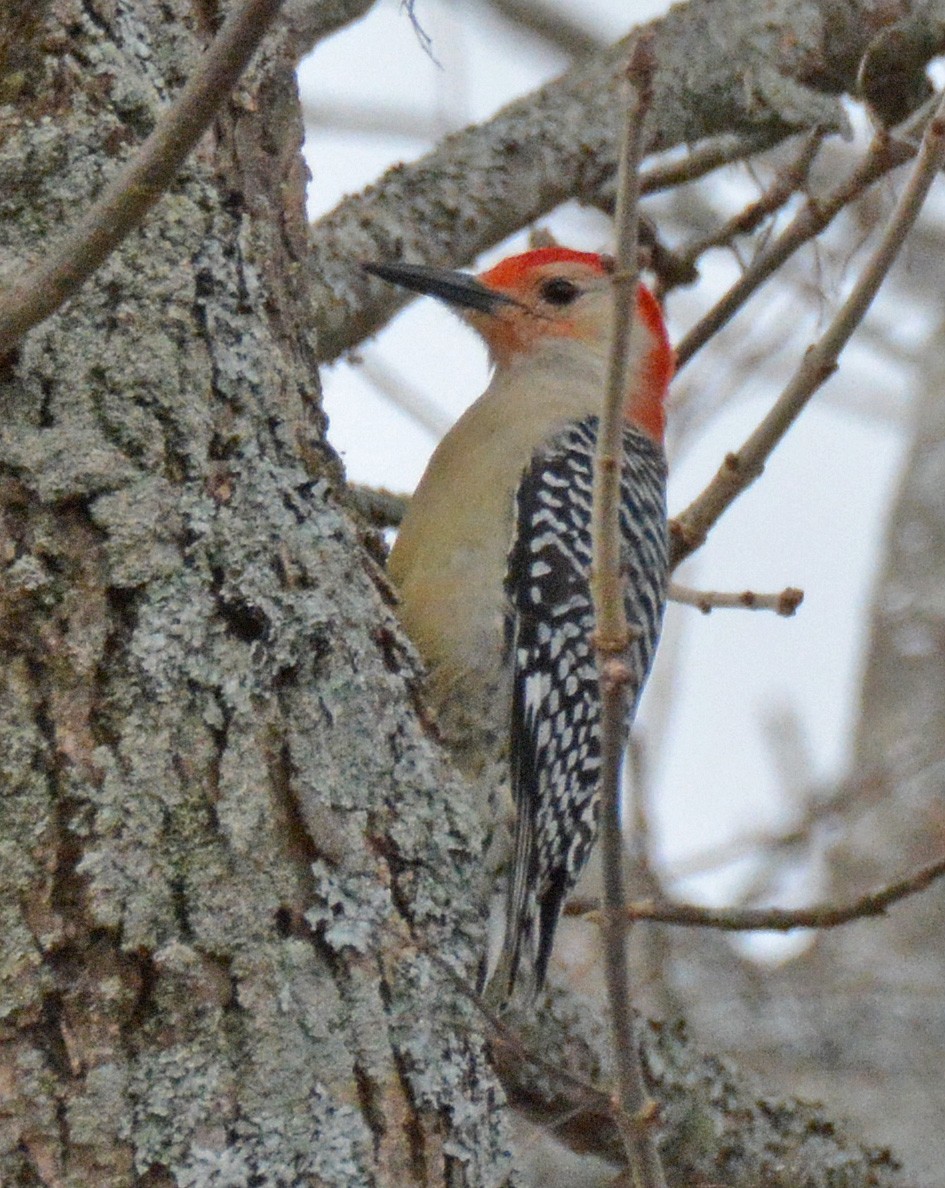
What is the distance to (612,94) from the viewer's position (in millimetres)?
3975

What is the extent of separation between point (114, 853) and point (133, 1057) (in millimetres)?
269

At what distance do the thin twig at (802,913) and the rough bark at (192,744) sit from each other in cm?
56

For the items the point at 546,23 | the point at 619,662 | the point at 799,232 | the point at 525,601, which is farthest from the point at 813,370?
the point at 546,23

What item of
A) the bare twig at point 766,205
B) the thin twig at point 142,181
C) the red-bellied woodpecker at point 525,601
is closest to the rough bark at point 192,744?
the thin twig at point 142,181

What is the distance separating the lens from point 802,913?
3002 mm

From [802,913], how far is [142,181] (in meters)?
1.82

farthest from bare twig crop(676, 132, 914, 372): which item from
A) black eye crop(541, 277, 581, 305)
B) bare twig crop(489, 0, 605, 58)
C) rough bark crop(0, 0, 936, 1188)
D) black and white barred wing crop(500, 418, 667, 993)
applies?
bare twig crop(489, 0, 605, 58)

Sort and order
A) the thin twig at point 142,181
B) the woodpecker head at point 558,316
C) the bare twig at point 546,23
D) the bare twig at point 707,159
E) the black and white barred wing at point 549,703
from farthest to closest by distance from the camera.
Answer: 1. the bare twig at point 546,23
2. the woodpecker head at point 558,316
3. the bare twig at point 707,159
4. the black and white barred wing at point 549,703
5. the thin twig at point 142,181

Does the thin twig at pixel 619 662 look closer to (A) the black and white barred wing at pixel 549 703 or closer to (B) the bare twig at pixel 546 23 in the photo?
(A) the black and white barred wing at pixel 549 703

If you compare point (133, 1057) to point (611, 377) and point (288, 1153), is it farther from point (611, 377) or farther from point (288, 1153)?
point (611, 377)

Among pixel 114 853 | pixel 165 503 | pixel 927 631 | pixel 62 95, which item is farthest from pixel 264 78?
pixel 927 631

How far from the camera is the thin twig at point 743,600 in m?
3.15

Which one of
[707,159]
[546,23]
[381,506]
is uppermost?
[546,23]

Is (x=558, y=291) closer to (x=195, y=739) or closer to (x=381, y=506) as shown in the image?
(x=381, y=506)
